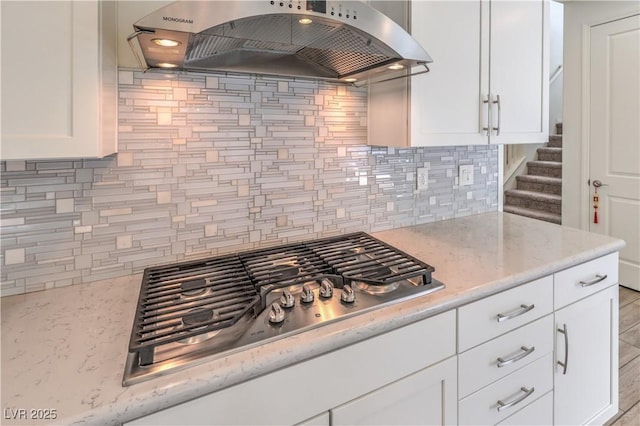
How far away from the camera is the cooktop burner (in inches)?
31.5

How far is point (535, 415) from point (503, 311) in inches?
18.8

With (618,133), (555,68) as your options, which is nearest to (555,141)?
(555,68)

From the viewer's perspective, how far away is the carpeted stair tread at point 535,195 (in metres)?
3.99

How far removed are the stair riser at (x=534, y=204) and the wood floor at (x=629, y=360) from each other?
1127 mm

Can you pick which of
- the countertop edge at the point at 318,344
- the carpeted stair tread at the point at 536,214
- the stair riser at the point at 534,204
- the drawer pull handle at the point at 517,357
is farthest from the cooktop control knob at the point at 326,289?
the stair riser at the point at 534,204

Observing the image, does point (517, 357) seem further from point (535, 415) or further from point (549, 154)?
point (549, 154)

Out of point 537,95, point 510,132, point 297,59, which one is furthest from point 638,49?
point 297,59

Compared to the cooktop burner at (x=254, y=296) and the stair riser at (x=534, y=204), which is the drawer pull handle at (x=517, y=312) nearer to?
the cooktop burner at (x=254, y=296)

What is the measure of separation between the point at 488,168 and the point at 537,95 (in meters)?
0.44

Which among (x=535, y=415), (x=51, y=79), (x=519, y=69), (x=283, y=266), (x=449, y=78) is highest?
(x=519, y=69)

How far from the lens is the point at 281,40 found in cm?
115

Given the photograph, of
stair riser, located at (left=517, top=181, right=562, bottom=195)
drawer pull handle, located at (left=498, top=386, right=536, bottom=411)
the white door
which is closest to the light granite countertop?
drawer pull handle, located at (left=498, top=386, right=536, bottom=411)

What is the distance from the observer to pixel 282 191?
1513mm

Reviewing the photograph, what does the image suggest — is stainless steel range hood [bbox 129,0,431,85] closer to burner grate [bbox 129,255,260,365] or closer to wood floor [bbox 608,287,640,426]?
burner grate [bbox 129,255,260,365]
